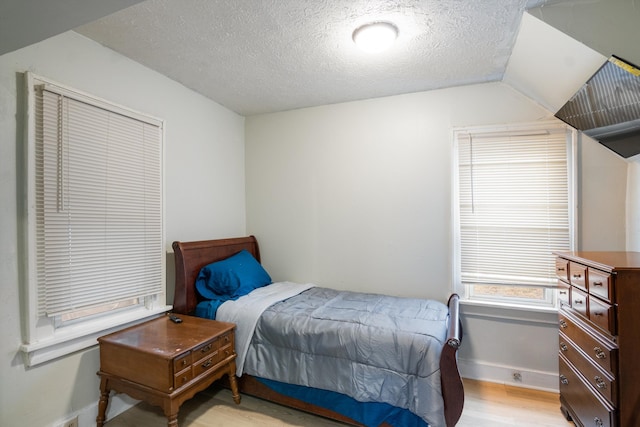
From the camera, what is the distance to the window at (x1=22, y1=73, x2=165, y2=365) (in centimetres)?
172

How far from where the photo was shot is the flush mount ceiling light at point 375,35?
1822mm

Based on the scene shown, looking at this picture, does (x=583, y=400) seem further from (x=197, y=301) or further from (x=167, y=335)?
(x=197, y=301)

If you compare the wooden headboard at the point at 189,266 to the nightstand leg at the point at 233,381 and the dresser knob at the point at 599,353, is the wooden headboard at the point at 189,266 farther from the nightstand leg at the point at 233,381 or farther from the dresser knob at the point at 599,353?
the dresser knob at the point at 599,353

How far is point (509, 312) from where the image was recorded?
2512mm

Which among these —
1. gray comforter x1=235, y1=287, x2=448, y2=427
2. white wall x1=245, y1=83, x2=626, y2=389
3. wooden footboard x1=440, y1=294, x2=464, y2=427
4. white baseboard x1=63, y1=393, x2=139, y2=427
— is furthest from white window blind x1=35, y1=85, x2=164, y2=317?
wooden footboard x1=440, y1=294, x2=464, y2=427

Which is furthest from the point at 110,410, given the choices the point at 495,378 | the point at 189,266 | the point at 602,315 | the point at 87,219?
the point at 602,315

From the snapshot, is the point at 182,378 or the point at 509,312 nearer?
the point at 182,378

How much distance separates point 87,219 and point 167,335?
0.91 m

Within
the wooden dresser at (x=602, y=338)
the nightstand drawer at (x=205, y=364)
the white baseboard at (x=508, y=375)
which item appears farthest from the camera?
the white baseboard at (x=508, y=375)

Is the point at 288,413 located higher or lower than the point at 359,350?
lower

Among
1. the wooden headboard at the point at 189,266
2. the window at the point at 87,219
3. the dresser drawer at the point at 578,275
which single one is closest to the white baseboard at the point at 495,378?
the window at the point at 87,219

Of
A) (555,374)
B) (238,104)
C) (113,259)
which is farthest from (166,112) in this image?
(555,374)

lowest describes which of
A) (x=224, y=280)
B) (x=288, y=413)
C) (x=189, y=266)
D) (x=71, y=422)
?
(x=288, y=413)

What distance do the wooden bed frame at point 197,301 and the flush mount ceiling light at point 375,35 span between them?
5.96 ft
